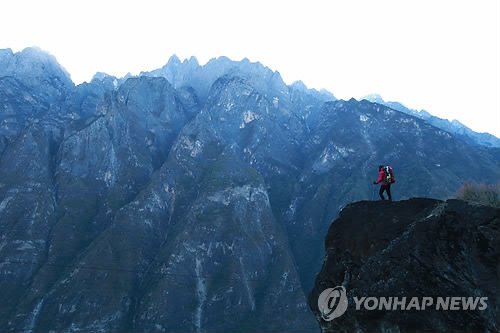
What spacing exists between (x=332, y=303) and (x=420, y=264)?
23.3 ft

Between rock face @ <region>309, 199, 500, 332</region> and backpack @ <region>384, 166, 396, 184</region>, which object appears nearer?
rock face @ <region>309, 199, 500, 332</region>

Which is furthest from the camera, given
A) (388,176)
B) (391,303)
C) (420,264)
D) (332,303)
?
(388,176)

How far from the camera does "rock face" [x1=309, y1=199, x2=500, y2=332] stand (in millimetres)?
20891

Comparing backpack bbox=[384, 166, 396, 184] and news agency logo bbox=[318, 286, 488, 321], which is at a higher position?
backpack bbox=[384, 166, 396, 184]

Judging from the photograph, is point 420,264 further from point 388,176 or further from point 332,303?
point 388,176

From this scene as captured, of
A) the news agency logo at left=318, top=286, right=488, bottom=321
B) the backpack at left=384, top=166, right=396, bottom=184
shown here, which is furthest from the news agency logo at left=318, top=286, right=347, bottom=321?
the backpack at left=384, top=166, right=396, bottom=184

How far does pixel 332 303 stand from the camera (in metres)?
26.8

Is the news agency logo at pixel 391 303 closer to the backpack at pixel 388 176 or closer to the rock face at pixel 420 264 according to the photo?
the rock face at pixel 420 264

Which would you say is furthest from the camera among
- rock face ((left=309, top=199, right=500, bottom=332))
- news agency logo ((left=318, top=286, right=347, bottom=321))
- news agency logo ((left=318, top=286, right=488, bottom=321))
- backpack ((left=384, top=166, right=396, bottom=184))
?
backpack ((left=384, top=166, right=396, bottom=184))

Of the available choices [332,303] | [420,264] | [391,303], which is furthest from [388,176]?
[332,303]

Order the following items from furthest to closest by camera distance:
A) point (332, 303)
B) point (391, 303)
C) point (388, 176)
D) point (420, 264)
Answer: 1. point (388, 176)
2. point (332, 303)
3. point (420, 264)
4. point (391, 303)

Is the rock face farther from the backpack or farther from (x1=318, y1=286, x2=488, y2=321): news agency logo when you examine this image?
the backpack

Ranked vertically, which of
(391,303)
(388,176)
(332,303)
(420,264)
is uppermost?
(388,176)

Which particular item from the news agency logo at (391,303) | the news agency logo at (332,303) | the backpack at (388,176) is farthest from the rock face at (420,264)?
the backpack at (388,176)
